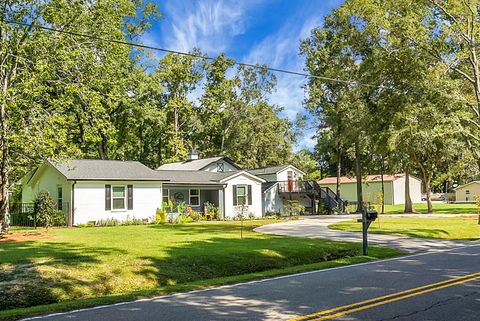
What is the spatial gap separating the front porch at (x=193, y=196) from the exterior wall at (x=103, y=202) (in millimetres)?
2645

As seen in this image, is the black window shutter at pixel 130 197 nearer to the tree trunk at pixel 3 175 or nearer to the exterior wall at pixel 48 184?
the exterior wall at pixel 48 184

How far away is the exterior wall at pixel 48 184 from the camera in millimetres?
26672

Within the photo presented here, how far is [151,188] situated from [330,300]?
23.2 m

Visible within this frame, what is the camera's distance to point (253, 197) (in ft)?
115

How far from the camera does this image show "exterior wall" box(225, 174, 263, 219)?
3350 cm

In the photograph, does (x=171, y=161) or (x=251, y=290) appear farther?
(x=171, y=161)

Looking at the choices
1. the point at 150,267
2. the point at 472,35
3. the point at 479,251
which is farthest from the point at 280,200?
the point at 150,267

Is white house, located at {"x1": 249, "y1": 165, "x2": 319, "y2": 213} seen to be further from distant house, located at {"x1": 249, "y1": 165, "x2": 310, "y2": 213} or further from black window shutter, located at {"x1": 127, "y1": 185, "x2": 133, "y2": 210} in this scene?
black window shutter, located at {"x1": 127, "y1": 185, "x2": 133, "y2": 210}

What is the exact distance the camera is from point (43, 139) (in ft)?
56.6

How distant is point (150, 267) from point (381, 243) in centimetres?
901

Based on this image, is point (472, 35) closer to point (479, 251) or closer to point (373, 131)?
point (373, 131)

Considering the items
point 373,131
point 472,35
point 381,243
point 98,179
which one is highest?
point 472,35

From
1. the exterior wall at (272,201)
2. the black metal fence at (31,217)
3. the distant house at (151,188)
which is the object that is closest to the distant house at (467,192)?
the distant house at (151,188)

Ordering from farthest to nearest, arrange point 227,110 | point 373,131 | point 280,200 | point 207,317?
point 227,110, point 280,200, point 373,131, point 207,317
